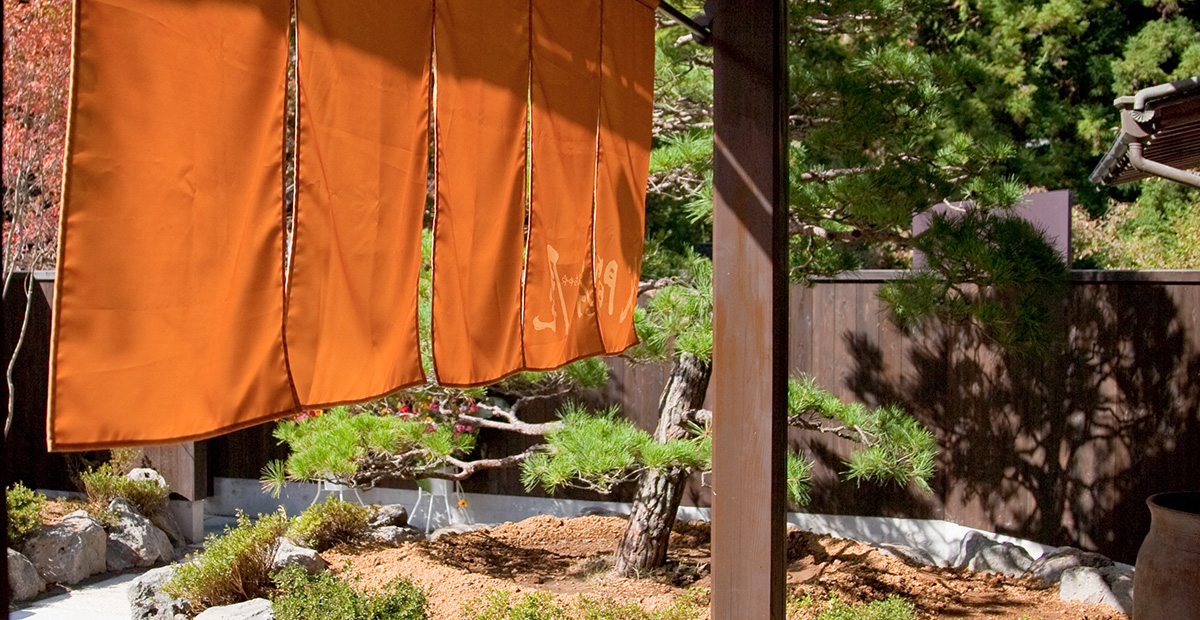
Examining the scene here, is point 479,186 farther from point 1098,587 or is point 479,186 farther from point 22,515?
point 22,515

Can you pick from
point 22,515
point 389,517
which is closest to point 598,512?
point 389,517

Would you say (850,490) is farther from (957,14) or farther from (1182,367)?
(957,14)

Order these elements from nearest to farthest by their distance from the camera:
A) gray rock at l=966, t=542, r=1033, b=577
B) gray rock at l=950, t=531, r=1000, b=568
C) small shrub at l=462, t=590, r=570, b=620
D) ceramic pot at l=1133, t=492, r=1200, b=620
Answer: ceramic pot at l=1133, t=492, r=1200, b=620, small shrub at l=462, t=590, r=570, b=620, gray rock at l=966, t=542, r=1033, b=577, gray rock at l=950, t=531, r=1000, b=568

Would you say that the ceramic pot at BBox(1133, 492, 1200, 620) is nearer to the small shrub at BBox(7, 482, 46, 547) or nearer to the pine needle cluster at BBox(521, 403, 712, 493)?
the pine needle cluster at BBox(521, 403, 712, 493)

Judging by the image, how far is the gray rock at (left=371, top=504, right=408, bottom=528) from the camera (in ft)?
19.4

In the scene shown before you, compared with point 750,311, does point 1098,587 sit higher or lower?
lower

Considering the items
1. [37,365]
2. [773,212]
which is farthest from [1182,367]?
[37,365]

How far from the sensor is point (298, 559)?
4.81 meters

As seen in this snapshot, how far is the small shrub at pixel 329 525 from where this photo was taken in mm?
5273

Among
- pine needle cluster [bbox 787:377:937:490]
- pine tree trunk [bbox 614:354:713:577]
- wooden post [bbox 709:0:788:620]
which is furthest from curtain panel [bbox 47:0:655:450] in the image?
pine tree trunk [bbox 614:354:713:577]

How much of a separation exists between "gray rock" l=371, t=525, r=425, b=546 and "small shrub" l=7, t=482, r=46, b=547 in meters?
2.03

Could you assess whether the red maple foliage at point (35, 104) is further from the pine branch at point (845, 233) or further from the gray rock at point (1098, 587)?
the gray rock at point (1098, 587)

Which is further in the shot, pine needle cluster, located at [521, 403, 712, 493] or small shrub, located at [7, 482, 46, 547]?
small shrub, located at [7, 482, 46, 547]

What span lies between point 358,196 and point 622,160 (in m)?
1.26
